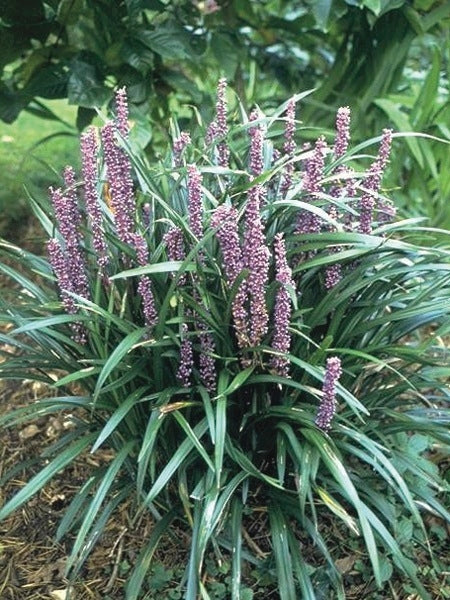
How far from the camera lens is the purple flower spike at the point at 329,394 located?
1.77 meters

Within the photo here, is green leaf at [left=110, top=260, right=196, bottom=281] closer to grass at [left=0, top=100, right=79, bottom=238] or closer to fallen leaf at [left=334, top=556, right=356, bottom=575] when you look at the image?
fallen leaf at [left=334, top=556, right=356, bottom=575]

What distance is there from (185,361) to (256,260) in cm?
32

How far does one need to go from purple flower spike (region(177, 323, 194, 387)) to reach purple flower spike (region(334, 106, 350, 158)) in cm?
62

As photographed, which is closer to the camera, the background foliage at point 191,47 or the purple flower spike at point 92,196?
the purple flower spike at point 92,196

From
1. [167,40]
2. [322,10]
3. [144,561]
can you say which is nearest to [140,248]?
[144,561]

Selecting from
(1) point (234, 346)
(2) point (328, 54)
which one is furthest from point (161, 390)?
(2) point (328, 54)

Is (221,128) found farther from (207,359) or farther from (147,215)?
(207,359)

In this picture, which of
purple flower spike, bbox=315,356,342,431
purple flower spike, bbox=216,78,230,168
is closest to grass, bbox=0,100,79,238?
purple flower spike, bbox=216,78,230,168

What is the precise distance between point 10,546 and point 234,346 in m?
0.91

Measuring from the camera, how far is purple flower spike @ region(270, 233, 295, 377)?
5.94 feet

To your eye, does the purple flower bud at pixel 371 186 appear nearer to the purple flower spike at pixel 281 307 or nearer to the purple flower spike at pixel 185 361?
the purple flower spike at pixel 281 307

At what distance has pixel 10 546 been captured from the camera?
92.0 inches

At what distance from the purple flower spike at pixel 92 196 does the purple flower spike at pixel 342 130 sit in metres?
0.62

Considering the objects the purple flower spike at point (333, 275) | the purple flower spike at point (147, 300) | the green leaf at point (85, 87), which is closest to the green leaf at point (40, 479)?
the purple flower spike at point (147, 300)
